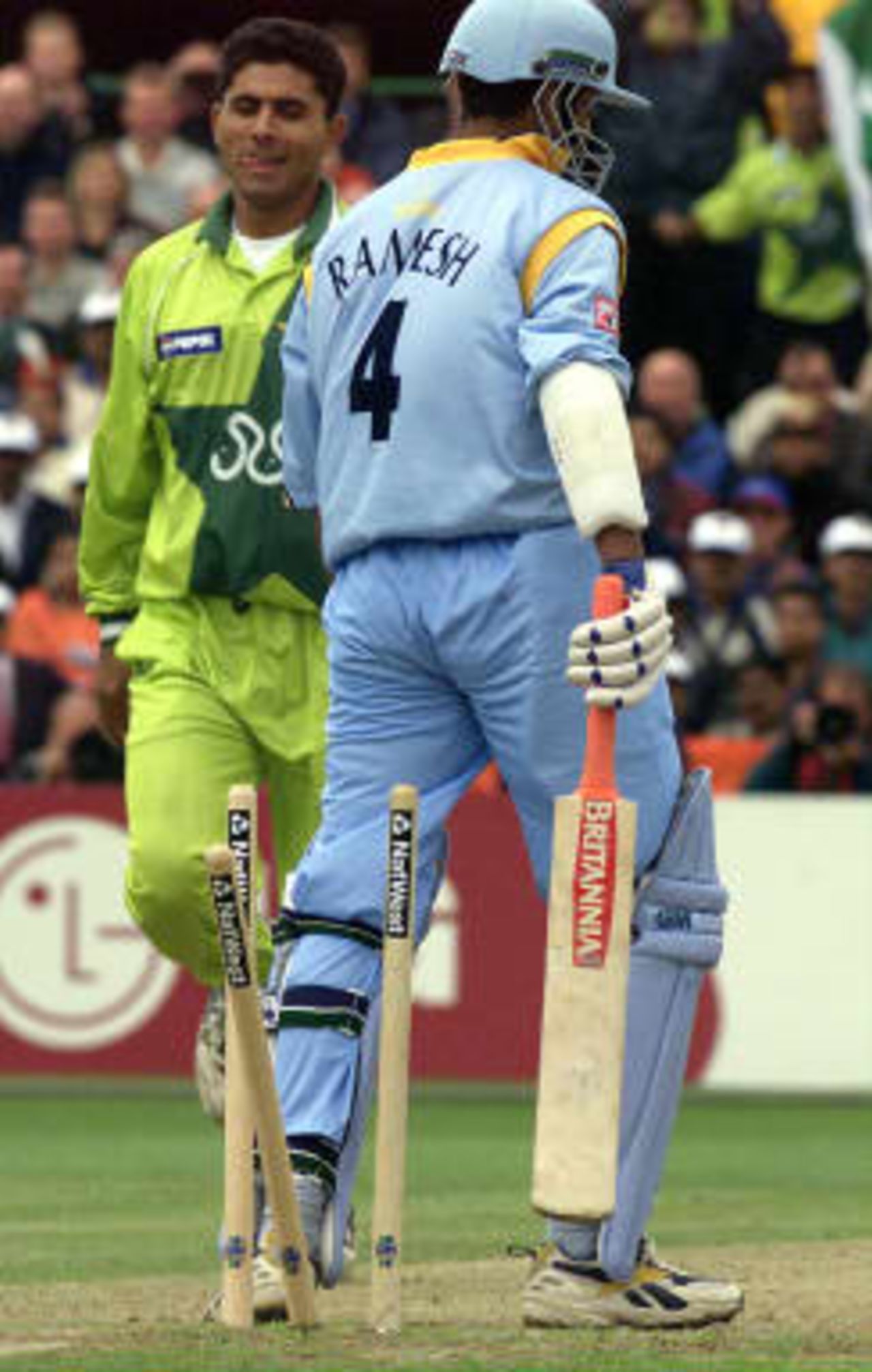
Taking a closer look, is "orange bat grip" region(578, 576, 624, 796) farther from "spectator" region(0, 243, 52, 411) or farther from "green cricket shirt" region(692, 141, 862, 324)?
"spectator" region(0, 243, 52, 411)

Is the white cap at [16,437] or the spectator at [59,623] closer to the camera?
the spectator at [59,623]

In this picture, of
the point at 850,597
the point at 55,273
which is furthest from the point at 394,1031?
the point at 55,273

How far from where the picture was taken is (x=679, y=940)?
720 cm

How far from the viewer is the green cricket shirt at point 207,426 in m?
9.06

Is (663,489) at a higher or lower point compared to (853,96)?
lower

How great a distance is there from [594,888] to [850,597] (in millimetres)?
9004

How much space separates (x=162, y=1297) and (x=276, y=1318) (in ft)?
2.45

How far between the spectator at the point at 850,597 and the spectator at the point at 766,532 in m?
0.43

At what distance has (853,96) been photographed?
17.1m

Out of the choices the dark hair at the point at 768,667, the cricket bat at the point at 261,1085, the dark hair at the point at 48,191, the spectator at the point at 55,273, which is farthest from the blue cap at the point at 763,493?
the cricket bat at the point at 261,1085

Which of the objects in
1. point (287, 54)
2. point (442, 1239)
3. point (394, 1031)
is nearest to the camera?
point (394, 1031)

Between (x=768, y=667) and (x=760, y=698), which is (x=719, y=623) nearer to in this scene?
(x=768, y=667)

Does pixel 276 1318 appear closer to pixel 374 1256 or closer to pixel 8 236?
pixel 374 1256

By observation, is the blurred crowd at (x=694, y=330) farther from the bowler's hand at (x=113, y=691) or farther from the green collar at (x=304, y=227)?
the green collar at (x=304, y=227)
